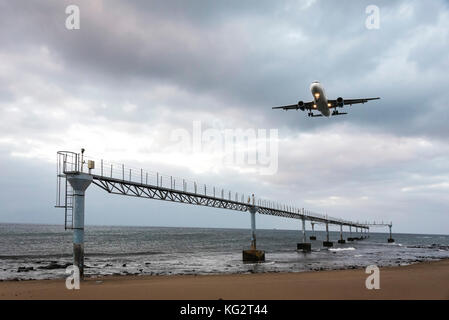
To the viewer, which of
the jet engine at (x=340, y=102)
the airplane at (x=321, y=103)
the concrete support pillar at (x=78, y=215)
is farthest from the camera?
the jet engine at (x=340, y=102)

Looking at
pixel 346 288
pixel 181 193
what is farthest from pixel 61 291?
pixel 181 193

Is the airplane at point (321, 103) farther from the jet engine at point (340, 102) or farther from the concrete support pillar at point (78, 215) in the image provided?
the concrete support pillar at point (78, 215)

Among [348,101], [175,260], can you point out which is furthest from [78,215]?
[348,101]

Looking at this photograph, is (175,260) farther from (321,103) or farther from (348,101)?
(348,101)

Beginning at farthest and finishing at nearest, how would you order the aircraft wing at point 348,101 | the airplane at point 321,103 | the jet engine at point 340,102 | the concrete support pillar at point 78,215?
the aircraft wing at point 348,101 → the jet engine at point 340,102 → the airplane at point 321,103 → the concrete support pillar at point 78,215

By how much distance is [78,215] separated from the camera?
80.6 feet

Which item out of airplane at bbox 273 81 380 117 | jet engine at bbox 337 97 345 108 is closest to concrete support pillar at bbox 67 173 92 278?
airplane at bbox 273 81 380 117

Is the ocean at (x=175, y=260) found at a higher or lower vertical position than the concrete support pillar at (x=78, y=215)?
lower

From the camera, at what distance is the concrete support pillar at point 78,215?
24391 millimetres

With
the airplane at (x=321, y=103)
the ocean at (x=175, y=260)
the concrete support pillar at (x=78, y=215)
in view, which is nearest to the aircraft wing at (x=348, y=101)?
the airplane at (x=321, y=103)
